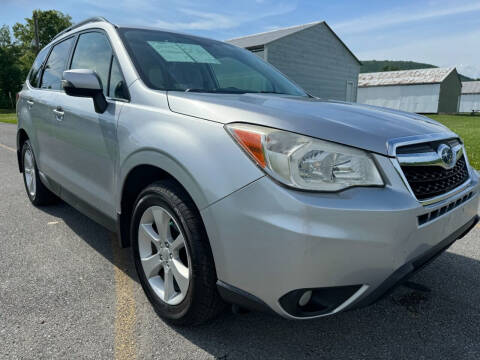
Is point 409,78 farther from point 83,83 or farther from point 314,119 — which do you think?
point 314,119

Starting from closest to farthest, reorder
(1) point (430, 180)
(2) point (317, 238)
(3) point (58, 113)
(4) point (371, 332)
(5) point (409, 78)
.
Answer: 1. (2) point (317, 238)
2. (1) point (430, 180)
3. (4) point (371, 332)
4. (3) point (58, 113)
5. (5) point (409, 78)

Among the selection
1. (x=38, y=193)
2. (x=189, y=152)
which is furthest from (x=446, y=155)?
(x=38, y=193)

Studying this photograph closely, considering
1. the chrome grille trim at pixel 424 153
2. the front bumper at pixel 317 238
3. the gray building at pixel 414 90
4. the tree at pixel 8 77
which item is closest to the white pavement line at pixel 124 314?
the front bumper at pixel 317 238

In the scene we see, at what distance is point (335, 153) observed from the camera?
5.55 ft

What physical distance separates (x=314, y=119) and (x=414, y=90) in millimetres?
54028

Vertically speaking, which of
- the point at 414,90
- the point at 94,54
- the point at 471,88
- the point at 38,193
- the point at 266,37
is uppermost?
the point at 266,37

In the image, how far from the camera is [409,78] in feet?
168

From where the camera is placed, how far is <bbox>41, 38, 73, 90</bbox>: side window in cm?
360

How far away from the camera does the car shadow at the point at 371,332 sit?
6.70 feet

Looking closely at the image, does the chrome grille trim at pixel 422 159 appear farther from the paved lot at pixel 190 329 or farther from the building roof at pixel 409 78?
the building roof at pixel 409 78

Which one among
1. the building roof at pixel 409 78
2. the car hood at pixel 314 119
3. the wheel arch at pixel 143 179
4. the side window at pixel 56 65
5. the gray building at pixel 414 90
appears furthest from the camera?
the building roof at pixel 409 78

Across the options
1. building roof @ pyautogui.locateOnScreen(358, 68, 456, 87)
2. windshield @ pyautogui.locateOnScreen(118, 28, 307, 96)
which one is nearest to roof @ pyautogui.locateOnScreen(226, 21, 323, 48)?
windshield @ pyautogui.locateOnScreen(118, 28, 307, 96)

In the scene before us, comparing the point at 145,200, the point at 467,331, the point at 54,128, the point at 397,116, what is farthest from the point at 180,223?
the point at 54,128

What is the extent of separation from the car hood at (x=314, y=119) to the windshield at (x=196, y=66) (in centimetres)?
39
